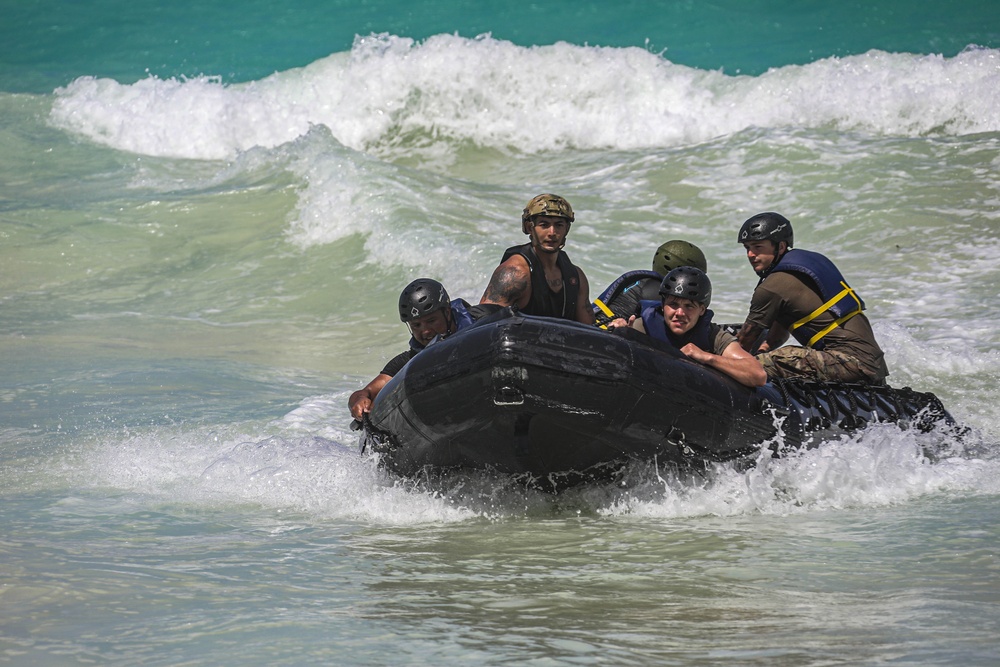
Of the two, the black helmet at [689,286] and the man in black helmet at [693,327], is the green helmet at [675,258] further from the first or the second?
the black helmet at [689,286]

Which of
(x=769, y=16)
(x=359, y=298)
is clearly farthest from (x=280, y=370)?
(x=769, y=16)

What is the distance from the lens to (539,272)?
22.1 feet

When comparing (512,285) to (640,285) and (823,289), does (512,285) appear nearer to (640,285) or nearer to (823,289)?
(640,285)

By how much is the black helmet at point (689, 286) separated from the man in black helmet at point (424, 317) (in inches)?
42.1

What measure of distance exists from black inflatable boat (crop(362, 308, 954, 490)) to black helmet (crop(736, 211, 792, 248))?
3.54ft

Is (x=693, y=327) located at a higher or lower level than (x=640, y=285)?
lower

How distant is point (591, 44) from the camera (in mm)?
22828

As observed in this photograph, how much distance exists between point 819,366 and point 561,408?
216 cm

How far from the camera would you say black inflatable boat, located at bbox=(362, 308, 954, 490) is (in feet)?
17.6

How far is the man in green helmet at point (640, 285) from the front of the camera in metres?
7.28

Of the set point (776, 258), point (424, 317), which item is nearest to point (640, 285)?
point (776, 258)

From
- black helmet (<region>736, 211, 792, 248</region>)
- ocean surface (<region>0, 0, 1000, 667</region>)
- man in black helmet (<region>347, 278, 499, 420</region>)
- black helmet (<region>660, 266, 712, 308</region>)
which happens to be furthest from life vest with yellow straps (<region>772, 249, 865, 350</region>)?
man in black helmet (<region>347, 278, 499, 420</region>)

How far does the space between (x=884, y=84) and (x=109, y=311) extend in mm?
12327

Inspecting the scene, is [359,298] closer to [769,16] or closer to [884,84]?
[884,84]
